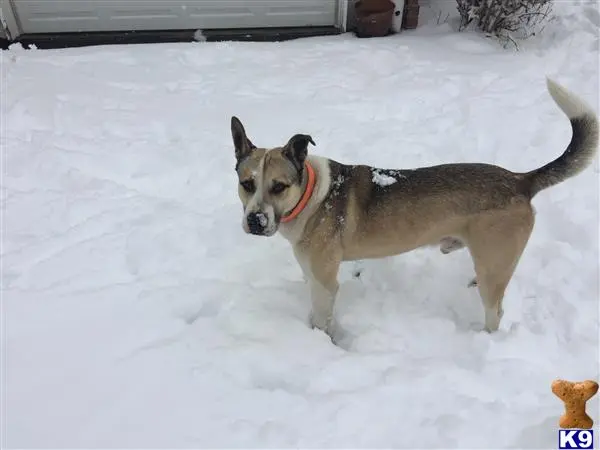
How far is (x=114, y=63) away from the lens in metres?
6.74

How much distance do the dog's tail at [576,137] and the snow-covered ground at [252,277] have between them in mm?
1096

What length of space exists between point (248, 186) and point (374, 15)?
18.6ft

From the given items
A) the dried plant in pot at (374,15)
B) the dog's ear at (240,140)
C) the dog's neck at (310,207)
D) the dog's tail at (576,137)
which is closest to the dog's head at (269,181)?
the dog's ear at (240,140)

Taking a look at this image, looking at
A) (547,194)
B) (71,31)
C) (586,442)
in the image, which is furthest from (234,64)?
(586,442)

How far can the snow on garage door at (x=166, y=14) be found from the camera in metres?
7.62

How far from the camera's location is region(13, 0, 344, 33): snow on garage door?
7.62 meters

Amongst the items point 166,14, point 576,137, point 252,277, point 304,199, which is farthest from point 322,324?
point 166,14

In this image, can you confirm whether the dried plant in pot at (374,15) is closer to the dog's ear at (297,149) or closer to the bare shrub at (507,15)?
the bare shrub at (507,15)

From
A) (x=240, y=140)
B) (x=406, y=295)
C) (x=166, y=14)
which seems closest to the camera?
(x=240, y=140)

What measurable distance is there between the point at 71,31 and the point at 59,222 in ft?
17.2

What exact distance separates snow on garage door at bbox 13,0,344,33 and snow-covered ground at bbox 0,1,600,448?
146cm

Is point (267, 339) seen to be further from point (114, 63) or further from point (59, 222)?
point (114, 63)

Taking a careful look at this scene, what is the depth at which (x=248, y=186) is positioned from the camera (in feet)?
9.48

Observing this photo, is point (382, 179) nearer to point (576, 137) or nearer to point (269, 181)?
point (269, 181)
